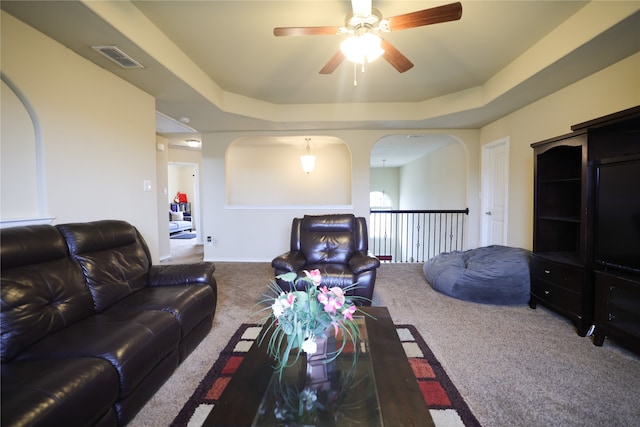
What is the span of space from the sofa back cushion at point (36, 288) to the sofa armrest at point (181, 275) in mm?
546

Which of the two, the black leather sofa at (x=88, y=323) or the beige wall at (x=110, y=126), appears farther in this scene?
the beige wall at (x=110, y=126)

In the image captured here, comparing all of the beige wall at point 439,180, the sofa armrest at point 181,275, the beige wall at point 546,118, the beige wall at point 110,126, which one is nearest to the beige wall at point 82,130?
the beige wall at point 110,126

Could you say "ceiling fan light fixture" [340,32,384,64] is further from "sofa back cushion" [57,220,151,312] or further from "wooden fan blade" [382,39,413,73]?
"sofa back cushion" [57,220,151,312]

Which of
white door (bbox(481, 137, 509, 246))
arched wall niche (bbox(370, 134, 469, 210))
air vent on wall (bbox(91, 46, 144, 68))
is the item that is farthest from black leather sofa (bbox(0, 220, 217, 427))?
arched wall niche (bbox(370, 134, 469, 210))

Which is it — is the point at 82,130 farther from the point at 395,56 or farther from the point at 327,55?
the point at 395,56

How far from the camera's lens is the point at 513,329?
8.29 feet

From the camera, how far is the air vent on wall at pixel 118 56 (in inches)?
90.9

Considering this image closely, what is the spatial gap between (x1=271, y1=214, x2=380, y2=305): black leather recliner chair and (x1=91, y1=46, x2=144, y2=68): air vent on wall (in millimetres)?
2268

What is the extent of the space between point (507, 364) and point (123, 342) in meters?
2.48

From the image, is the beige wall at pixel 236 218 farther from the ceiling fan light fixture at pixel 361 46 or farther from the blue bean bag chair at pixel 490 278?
the ceiling fan light fixture at pixel 361 46

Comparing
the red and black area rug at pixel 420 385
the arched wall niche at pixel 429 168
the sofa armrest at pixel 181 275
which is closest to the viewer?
the red and black area rug at pixel 420 385

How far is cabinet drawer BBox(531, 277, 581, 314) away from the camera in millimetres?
2453

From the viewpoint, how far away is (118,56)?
243cm

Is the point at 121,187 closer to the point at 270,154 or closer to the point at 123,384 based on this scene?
the point at 123,384
